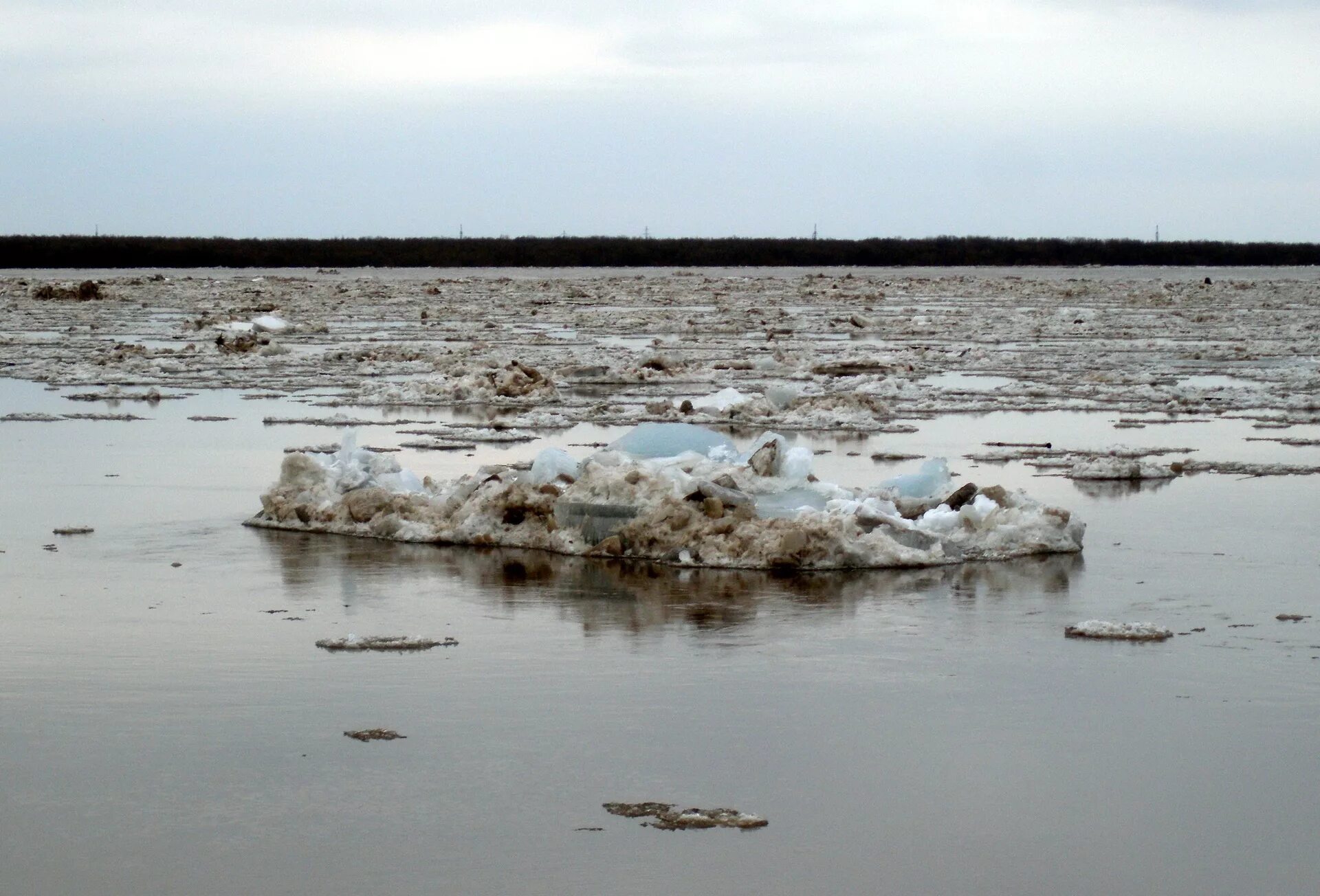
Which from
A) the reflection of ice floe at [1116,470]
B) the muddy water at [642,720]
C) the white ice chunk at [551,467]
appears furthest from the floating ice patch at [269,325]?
the white ice chunk at [551,467]

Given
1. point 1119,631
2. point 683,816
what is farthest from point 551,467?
point 683,816

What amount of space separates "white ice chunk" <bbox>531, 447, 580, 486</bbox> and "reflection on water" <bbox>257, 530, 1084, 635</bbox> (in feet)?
1.72

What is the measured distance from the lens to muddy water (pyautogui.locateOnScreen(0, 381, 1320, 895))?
4086 mm

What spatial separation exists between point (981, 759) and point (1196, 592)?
2725 millimetres

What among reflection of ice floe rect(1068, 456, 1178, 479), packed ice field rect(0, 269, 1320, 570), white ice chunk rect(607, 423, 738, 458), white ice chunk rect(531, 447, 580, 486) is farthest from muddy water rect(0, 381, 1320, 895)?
reflection of ice floe rect(1068, 456, 1178, 479)

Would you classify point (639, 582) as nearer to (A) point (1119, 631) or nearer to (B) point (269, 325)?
(A) point (1119, 631)

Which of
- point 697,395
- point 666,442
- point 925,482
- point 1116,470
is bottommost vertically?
point 697,395

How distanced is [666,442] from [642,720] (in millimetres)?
4045

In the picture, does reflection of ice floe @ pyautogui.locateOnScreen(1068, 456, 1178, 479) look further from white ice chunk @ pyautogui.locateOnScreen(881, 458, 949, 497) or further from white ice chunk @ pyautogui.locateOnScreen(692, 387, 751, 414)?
white ice chunk @ pyautogui.locateOnScreen(692, 387, 751, 414)

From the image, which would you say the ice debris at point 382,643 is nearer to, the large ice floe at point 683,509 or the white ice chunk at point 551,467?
the large ice floe at point 683,509

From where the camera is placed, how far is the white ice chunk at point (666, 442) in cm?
912

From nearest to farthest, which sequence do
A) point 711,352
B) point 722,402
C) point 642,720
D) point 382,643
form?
point 642,720 < point 382,643 < point 722,402 < point 711,352

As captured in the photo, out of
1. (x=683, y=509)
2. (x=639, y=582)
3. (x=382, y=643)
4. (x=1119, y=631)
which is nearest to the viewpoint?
(x=382, y=643)

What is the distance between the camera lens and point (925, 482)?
8.88 meters
